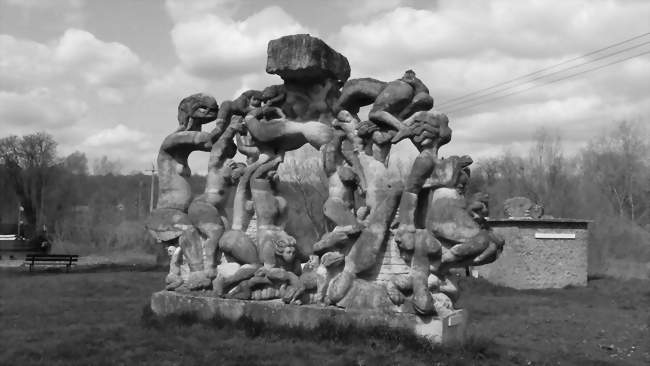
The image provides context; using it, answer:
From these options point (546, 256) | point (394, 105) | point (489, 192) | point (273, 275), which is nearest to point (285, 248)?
point (273, 275)

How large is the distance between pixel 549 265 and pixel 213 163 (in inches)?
522

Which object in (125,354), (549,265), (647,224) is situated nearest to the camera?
(125,354)

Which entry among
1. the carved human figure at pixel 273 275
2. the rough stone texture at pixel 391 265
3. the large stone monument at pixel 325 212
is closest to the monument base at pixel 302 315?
the large stone monument at pixel 325 212

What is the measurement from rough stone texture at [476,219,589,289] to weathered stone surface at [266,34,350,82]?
12403 millimetres

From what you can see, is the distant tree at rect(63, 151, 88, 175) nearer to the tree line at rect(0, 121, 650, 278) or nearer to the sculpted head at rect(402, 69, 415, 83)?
the tree line at rect(0, 121, 650, 278)

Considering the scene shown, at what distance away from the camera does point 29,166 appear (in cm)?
4391

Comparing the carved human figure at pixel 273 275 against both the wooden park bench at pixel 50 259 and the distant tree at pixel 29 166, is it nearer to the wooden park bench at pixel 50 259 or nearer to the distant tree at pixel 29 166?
the wooden park bench at pixel 50 259

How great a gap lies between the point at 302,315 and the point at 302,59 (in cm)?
309

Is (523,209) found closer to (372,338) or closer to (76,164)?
(372,338)

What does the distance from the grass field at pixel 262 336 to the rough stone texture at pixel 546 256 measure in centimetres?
211

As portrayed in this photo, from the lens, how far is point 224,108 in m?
8.88

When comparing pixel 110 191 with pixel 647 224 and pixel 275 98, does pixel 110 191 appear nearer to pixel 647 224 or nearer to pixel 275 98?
pixel 647 224

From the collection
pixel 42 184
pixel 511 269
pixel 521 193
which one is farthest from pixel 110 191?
pixel 511 269

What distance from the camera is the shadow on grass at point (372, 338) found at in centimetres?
643
